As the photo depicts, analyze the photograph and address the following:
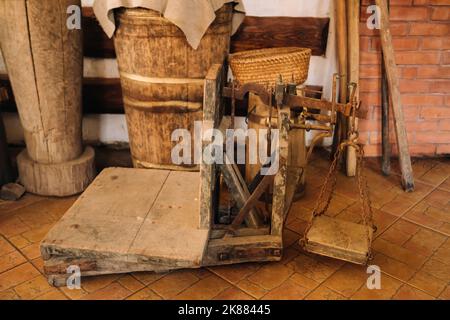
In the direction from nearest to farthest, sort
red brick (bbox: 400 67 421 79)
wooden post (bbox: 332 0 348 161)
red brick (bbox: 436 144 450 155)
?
wooden post (bbox: 332 0 348 161) < red brick (bbox: 400 67 421 79) < red brick (bbox: 436 144 450 155)

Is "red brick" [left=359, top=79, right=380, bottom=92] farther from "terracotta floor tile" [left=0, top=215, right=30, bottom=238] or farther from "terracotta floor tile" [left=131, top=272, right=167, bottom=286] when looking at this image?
"terracotta floor tile" [left=0, top=215, right=30, bottom=238]

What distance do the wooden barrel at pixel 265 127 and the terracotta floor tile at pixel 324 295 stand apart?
86 cm

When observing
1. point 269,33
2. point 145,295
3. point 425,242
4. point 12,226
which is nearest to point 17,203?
point 12,226

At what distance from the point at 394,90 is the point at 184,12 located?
1620 millimetres

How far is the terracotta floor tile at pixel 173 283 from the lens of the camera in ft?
7.32

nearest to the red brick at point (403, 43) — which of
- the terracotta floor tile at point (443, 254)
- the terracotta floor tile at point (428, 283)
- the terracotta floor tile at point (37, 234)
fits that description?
the terracotta floor tile at point (443, 254)

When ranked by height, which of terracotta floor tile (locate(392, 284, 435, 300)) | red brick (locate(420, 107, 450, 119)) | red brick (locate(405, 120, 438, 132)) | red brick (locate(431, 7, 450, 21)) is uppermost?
red brick (locate(431, 7, 450, 21))

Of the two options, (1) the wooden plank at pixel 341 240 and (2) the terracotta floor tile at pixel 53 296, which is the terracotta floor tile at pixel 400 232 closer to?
(1) the wooden plank at pixel 341 240

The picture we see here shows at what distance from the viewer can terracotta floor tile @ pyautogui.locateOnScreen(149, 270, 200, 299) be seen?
2232mm

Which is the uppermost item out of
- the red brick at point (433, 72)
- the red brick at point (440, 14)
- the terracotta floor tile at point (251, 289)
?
the red brick at point (440, 14)

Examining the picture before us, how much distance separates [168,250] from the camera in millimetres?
2148

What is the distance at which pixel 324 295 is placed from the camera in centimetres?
222

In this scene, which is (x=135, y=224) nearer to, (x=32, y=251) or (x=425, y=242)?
(x=32, y=251)

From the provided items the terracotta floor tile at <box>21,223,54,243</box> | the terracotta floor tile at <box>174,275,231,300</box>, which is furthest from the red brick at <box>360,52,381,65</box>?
the terracotta floor tile at <box>21,223,54,243</box>
